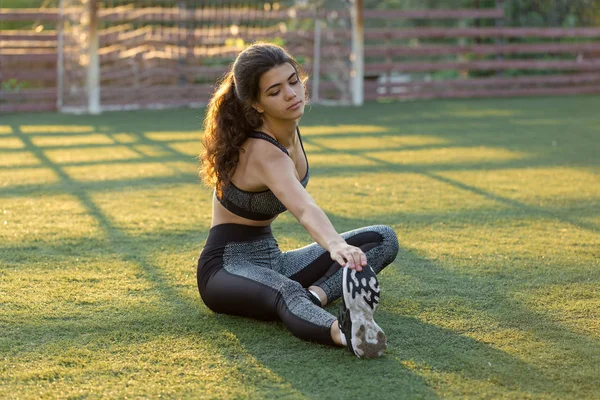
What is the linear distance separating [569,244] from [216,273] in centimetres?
206

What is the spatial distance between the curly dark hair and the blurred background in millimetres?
8942

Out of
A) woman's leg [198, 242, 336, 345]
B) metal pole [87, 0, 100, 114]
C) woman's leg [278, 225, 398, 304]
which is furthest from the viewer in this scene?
metal pole [87, 0, 100, 114]

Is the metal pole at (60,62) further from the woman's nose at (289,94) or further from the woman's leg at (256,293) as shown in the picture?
the woman's nose at (289,94)

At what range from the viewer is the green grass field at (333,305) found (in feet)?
9.25

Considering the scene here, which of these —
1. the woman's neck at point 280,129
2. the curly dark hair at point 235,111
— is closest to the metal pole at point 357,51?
the curly dark hair at point 235,111

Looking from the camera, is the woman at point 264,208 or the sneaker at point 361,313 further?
the woman at point 264,208

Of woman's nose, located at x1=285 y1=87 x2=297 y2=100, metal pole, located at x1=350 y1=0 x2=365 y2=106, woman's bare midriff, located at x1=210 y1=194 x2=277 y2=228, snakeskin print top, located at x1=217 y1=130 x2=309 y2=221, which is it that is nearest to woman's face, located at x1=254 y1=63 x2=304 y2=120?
woman's nose, located at x1=285 y1=87 x2=297 y2=100

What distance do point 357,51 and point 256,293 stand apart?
34.0 ft

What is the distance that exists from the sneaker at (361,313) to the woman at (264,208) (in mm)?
49

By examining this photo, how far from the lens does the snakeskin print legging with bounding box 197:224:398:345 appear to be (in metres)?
3.19

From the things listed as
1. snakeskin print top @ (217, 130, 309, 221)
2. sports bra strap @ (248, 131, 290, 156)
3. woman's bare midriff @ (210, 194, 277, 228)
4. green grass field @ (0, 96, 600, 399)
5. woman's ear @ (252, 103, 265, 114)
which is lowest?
green grass field @ (0, 96, 600, 399)

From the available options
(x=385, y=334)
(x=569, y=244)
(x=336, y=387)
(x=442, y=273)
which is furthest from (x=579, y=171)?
(x=336, y=387)

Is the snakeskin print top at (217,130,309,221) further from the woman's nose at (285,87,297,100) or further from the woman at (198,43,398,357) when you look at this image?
the woman's nose at (285,87,297,100)

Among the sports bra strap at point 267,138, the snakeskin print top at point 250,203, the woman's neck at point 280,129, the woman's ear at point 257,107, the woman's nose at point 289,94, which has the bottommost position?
the snakeskin print top at point 250,203
